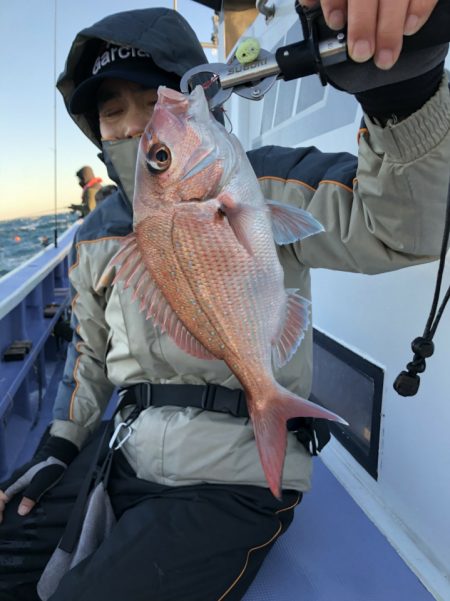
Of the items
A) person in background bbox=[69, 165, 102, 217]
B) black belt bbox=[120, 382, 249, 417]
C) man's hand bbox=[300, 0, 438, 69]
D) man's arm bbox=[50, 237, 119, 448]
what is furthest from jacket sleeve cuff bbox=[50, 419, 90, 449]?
person in background bbox=[69, 165, 102, 217]

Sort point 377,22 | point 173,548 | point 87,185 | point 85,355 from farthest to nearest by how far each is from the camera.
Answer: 1. point 87,185
2. point 85,355
3. point 173,548
4. point 377,22

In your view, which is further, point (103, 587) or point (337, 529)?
point (337, 529)

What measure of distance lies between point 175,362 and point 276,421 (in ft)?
2.06

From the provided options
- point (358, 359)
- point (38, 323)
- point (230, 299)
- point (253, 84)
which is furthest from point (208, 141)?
point (38, 323)

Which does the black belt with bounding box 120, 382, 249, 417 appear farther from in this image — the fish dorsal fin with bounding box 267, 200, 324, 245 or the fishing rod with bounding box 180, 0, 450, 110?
the fishing rod with bounding box 180, 0, 450, 110

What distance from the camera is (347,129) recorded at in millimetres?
2381

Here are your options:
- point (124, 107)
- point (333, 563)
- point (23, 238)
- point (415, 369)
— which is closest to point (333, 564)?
point (333, 563)

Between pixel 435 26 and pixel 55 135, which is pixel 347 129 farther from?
pixel 55 135

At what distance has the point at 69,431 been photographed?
78.6 inches

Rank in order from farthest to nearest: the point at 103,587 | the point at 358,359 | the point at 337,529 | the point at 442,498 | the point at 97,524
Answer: the point at 358,359, the point at 337,529, the point at 442,498, the point at 97,524, the point at 103,587

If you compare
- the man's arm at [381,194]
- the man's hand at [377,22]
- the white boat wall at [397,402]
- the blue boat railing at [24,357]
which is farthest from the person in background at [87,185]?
the man's hand at [377,22]

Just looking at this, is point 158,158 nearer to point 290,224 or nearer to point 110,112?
point 290,224

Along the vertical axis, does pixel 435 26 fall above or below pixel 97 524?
above

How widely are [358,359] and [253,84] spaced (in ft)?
5.25
